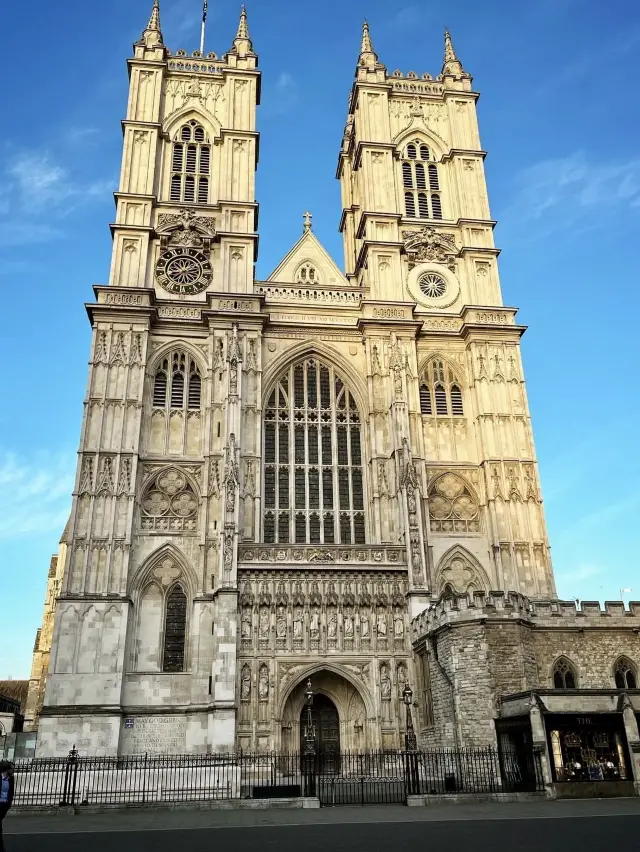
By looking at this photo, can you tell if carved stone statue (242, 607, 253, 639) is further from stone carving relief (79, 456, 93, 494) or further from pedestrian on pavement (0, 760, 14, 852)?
pedestrian on pavement (0, 760, 14, 852)

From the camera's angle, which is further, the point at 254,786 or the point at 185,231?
the point at 185,231

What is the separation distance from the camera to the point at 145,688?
88.3 feet

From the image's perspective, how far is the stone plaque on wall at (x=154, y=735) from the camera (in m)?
25.9

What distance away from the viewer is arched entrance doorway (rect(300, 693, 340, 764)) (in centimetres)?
2675

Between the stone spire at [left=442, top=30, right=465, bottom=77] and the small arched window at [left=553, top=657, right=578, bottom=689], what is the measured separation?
3285 cm

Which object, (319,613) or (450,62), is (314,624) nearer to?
(319,613)

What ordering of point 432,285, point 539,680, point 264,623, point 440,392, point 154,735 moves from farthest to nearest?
point 432,285
point 440,392
point 264,623
point 154,735
point 539,680

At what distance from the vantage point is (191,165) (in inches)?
1490

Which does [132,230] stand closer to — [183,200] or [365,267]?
[183,200]

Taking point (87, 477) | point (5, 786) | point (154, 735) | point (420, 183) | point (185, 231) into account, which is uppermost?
point (420, 183)

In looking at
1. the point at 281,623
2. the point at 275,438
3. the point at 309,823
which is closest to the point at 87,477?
the point at 275,438

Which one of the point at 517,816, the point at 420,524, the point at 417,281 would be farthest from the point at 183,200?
the point at 517,816

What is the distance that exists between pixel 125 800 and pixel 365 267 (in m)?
26.1

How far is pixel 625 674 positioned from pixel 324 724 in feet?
34.4
